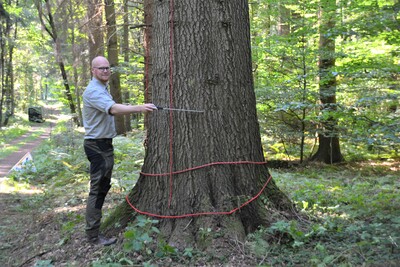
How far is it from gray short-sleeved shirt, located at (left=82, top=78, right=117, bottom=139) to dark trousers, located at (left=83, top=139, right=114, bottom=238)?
0.32 feet

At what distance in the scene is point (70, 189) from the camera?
7914mm

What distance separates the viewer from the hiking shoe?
4.07m

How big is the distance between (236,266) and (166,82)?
2.15m

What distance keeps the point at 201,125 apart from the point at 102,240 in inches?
69.5

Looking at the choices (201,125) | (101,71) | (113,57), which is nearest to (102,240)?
(201,125)

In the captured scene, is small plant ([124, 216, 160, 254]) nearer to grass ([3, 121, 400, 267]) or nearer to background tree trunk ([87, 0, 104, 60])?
grass ([3, 121, 400, 267])

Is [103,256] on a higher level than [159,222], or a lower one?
lower

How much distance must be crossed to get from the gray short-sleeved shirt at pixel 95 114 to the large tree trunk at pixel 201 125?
581 millimetres

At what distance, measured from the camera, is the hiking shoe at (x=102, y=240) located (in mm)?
4066

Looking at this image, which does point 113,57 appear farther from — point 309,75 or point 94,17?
point 309,75

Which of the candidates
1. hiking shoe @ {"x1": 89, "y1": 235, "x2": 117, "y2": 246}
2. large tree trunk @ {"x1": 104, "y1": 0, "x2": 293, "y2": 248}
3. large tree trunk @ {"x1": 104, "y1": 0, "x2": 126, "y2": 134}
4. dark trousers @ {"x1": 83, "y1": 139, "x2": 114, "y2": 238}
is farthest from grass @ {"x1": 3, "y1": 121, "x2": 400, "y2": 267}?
large tree trunk @ {"x1": 104, "y1": 0, "x2": 126, "y2": 134}

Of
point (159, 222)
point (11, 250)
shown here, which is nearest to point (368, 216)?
point (159, 222)

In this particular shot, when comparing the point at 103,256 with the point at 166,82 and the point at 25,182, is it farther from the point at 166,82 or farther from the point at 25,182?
the point at 25,182

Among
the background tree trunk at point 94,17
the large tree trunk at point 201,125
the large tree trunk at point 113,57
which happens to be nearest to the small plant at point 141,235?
the large tree trunk at point 201,125
